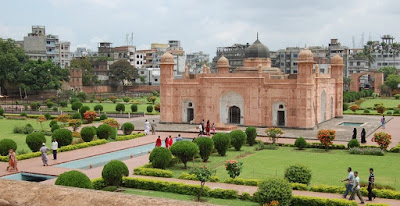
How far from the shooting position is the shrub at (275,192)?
42.3 ft

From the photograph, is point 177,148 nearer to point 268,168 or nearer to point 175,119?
point 268,168

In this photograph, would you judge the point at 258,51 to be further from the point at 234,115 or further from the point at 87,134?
Answer: the point at 87,134

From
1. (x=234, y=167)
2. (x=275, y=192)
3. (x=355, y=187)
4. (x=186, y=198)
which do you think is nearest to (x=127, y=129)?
(x=234, y=167)

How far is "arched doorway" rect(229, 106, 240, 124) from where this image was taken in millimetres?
34094


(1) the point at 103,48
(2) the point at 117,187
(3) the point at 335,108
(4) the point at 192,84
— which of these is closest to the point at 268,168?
(2) the point at 117,187

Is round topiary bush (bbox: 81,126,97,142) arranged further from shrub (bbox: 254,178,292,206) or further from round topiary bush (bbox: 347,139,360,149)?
shrub (bbox: 254,178,292,206)

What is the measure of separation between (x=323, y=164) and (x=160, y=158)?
690 centimetres

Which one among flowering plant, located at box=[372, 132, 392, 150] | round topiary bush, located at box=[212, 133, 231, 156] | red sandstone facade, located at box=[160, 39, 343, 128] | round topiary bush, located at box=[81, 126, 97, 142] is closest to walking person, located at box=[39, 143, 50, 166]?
round topiary bush, located at box=[81, 126, 97, 142]

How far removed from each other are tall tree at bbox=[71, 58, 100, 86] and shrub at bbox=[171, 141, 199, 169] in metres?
58.3

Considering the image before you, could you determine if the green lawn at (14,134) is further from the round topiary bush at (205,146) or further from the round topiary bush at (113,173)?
the round topiary bush at (113,173)

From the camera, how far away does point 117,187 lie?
1596 centimetres

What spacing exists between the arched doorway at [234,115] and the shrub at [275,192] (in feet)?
69.1

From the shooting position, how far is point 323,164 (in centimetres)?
2002

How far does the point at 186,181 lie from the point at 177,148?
2.61 meters
